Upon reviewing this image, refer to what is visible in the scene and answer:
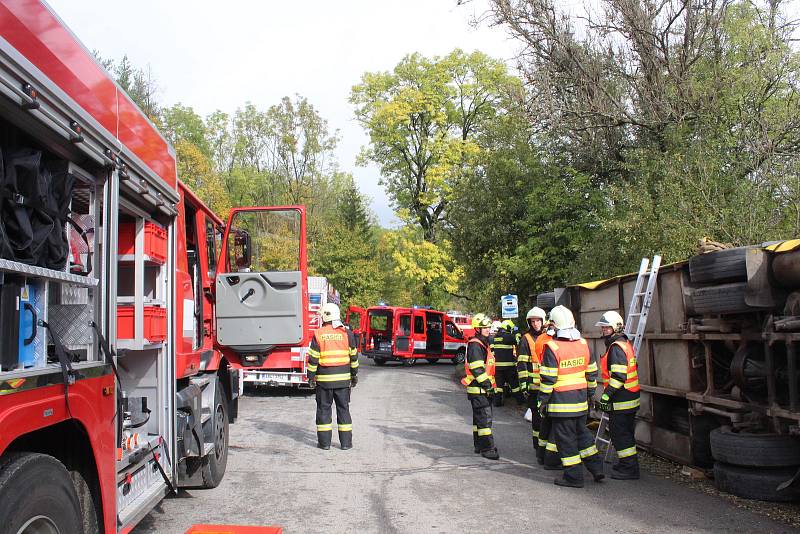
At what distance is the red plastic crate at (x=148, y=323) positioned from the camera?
486 centimetres

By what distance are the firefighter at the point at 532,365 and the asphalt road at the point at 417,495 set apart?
1.68 feet

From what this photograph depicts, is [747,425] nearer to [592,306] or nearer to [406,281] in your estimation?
[592,306]

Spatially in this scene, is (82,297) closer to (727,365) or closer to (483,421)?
(483,421)

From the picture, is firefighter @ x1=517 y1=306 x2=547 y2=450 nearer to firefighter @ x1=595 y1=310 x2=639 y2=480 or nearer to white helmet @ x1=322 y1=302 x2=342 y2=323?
firefighter @ x1=595 y1=310 x2=639 y2=480

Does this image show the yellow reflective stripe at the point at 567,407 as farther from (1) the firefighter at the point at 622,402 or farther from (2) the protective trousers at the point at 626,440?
(2) the protective trousers at the point at 626,440

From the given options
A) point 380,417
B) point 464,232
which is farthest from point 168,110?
point 380,417

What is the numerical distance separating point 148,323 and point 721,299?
5.32 meters

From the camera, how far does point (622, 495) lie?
695 cm

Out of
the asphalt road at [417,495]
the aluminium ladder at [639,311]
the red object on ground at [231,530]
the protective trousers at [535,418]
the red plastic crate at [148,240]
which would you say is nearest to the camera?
the red object on ground at [231,530]

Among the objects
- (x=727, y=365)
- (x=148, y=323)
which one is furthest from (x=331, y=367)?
(x=727, y=365)

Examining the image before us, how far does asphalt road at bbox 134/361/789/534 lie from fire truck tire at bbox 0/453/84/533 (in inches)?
103

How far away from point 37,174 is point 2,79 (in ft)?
1.94

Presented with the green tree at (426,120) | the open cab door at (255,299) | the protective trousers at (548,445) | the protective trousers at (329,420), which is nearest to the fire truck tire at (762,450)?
the protective trousers at (548,445)

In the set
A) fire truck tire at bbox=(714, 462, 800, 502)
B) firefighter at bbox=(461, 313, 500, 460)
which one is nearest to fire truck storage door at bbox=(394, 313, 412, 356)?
firefighter at bbox=(461, 313, 500, 460)
